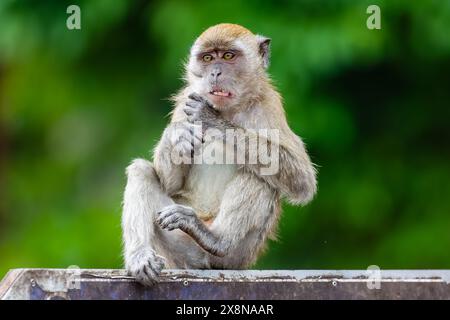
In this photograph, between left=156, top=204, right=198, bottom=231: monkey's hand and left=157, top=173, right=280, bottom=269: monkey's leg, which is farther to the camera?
left=157, top=173, right=280, bottom=269: monkey's leg

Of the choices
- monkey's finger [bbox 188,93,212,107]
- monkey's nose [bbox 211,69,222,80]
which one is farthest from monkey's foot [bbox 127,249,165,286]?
monkey's nose [bbox 211,69,222,80]

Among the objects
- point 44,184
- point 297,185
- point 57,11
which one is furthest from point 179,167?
point 44,184

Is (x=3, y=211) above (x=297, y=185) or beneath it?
beneath

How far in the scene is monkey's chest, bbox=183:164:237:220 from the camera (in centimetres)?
1027

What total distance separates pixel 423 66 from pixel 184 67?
6.43 metres

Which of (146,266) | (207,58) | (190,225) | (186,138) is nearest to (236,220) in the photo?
(190,225)

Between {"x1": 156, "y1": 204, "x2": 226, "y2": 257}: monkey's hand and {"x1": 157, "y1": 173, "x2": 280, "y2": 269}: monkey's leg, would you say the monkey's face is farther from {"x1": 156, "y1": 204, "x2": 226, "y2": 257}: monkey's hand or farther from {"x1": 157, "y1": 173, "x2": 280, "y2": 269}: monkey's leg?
{"x1": 156, "y1": 204, "x2": 226, "y2": 257}: monkey's hand

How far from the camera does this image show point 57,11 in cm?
1638

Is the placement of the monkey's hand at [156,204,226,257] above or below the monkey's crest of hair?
below

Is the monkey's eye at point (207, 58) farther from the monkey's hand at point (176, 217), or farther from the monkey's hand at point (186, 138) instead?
the monkey's hand at point (176, 217)

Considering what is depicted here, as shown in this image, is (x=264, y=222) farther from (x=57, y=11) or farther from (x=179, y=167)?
(x=57, y=11)

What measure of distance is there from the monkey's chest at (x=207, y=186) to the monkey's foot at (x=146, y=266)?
0.94 meters

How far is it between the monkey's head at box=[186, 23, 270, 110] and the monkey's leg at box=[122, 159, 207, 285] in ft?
2.94

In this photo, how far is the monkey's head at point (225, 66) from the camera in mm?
10359
